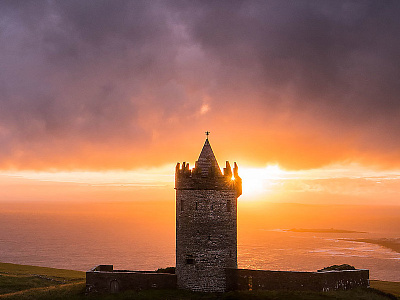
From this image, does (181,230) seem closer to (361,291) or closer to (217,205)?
(217,205)

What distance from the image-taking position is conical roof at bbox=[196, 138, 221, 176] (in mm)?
30375

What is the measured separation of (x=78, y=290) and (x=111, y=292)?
2.90 m

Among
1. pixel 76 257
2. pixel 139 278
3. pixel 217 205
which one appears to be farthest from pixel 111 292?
pixel 76 257

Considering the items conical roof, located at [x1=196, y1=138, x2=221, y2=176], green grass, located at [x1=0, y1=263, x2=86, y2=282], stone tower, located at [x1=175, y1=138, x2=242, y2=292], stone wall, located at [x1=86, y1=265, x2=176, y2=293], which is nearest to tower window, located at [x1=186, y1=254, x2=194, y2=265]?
stone tower, located at [x1=175, y1=138, x2=242, y2=292]

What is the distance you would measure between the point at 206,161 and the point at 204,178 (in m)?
1.47

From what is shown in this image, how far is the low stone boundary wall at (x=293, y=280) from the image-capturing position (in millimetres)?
27938

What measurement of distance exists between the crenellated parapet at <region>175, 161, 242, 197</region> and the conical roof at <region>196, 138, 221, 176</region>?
0.05 feet

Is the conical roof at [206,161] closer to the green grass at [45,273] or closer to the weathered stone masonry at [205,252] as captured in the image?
the weathered stone masonry at [205,252]

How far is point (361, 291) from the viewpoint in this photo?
29.2m

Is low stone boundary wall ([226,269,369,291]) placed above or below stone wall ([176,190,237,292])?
below

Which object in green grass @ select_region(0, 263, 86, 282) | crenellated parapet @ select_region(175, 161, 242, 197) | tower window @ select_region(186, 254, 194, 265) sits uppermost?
crenellated parapet @ select_region(175, 161, 242, 197)

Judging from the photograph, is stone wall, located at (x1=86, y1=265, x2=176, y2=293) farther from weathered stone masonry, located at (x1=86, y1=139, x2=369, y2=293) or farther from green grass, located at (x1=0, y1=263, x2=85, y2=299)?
green grass, located at (x1=0, y1=263, x2=85, y2=299)

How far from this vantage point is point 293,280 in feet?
92.1

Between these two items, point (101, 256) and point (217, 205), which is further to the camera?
A: point (101, 256)
